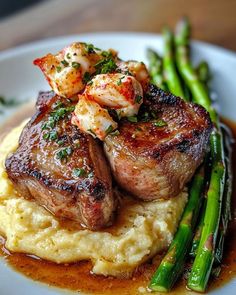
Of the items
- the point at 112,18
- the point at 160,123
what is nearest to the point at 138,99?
the point at 160,123

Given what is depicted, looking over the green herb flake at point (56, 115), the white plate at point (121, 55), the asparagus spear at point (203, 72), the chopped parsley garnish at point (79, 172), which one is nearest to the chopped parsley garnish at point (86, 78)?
the green herb flake at point (56, 115)

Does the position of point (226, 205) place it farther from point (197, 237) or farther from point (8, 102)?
point (8, 102)

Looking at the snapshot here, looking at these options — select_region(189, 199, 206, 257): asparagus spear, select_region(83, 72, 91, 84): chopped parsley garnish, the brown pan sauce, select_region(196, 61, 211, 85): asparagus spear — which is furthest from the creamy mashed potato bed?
select_region(196, 61, 211, 85): asparagus spear

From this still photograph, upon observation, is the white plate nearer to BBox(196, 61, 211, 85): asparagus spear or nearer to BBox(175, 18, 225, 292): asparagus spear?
BBox(196, 61, 211, 85): asparagus spear

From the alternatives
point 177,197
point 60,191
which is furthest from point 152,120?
point 60,191

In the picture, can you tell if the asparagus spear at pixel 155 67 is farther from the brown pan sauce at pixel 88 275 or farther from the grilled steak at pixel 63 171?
the brown pan sauce at pixel 88 275

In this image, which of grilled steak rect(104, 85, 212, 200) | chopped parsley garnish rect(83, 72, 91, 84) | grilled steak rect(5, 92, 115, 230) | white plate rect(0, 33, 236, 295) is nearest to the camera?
grilled steak rect(5, 92, 115, 230)
